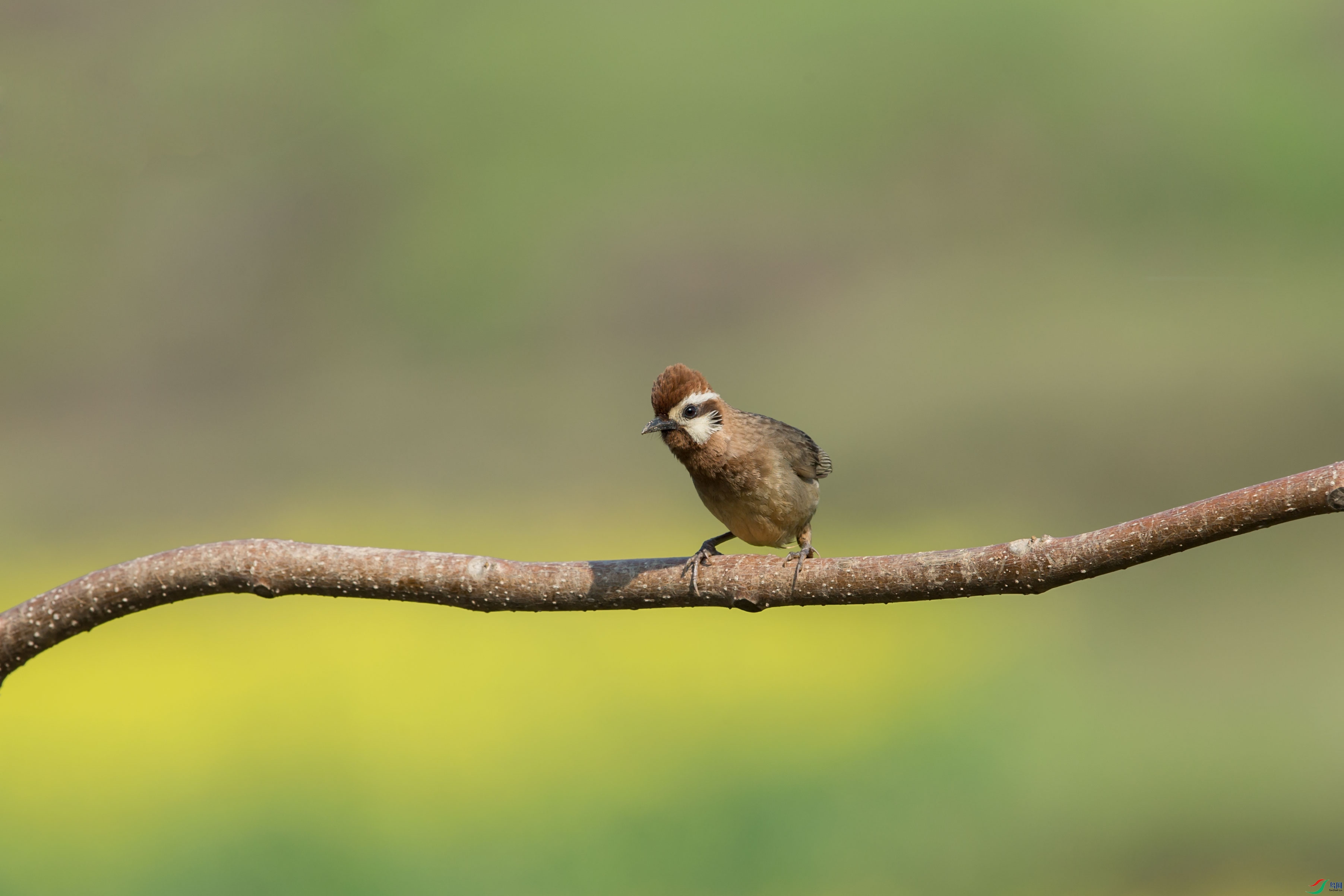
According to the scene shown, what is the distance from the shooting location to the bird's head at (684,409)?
4117 mm

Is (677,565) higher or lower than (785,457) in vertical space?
lower

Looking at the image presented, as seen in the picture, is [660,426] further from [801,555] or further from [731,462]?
[801,555]

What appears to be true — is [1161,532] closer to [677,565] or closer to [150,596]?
[677,565]

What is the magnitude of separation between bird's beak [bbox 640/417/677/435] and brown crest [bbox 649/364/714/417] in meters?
0.03

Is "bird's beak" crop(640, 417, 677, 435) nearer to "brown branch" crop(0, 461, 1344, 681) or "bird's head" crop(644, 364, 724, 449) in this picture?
"bird's head" crop(644, 364, 724, 449)

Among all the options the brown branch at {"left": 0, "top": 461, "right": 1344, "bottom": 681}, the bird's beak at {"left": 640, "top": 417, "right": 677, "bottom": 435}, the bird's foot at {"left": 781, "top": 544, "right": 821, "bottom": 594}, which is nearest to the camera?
the brown branch at {"left": 0, "top": 461, "right": 1344, "bottom": 681}

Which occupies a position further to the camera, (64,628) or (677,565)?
(677,565)

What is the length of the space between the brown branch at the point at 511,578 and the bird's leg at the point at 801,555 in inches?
0.8

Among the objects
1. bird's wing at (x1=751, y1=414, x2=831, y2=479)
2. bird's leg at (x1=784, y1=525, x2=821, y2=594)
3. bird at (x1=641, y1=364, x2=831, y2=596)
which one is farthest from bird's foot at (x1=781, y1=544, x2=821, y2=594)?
bird's wing at (x1=751, y1=414, x2=831, y2=479)

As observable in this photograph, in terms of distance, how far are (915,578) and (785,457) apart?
1732 mm

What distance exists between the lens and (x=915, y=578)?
2.89 metres

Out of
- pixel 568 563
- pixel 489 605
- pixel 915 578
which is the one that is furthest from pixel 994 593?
pixel 489 605

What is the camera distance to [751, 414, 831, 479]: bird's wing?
4.65 metres

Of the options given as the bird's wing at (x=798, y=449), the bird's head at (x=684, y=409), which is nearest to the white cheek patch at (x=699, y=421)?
the bird's head at (x=684, y=409)
